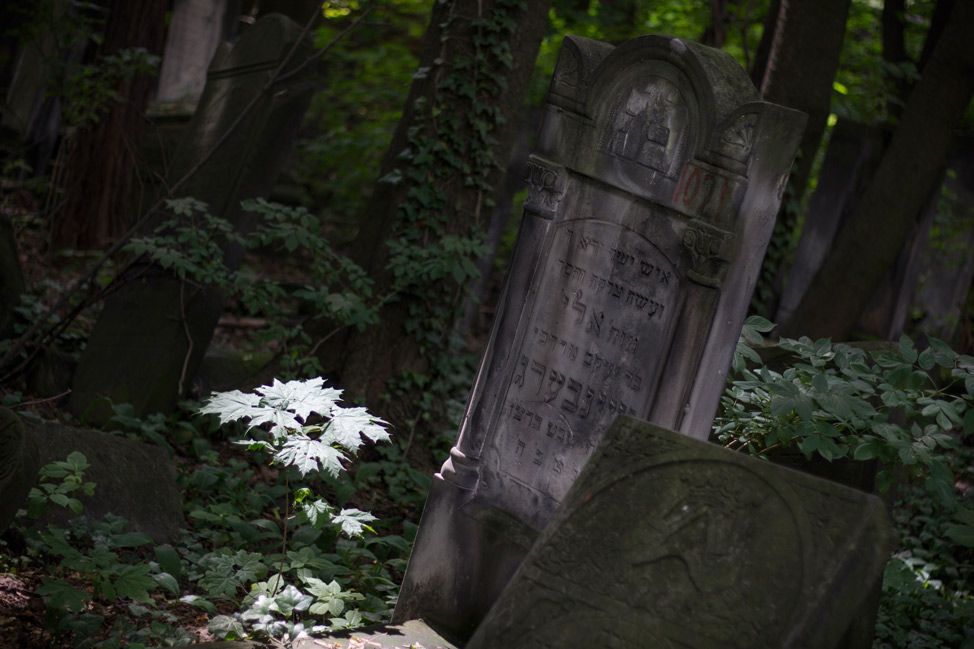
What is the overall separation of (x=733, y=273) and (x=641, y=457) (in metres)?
0.99

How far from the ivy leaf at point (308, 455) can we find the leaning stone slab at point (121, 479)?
116 cm

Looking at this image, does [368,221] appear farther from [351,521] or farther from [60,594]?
[60,594]

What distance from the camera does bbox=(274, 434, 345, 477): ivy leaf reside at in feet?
9.95

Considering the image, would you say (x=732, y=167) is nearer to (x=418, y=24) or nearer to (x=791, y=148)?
(x=791, y=148)

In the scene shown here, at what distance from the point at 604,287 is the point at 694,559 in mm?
1413

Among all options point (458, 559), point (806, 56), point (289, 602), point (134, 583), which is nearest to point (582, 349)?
point (458, 559)

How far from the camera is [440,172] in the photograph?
18.9ft

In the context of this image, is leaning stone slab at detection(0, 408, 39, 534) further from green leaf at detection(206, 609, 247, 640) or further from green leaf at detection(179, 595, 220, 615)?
green leaf at detection(206, 609, 247, 640)

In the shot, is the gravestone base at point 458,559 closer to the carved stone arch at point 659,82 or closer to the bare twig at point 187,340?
the carved stone arch at point 659,82

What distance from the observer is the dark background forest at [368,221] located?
17.6 feet

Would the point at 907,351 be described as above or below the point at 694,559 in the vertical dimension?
above

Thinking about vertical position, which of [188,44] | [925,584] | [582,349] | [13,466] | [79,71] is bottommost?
[13,466]

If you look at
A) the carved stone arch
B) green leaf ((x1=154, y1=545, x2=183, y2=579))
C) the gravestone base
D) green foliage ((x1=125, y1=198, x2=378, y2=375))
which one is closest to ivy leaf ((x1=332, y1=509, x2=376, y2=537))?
the gravestone base

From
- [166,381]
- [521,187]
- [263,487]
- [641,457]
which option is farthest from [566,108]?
[521,187]
